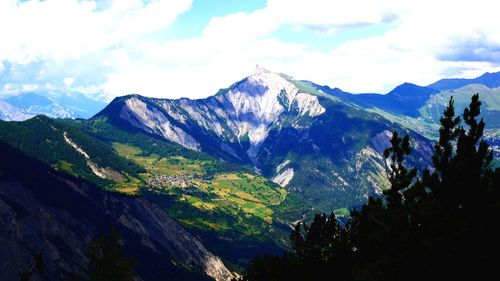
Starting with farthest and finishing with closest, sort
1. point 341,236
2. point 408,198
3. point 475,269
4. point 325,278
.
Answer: point 341,236
point 325,278
point 408,198
point 475,269

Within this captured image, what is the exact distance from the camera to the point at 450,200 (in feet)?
213

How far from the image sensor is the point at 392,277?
5809cm

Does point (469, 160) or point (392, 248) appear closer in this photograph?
point (392, 248)

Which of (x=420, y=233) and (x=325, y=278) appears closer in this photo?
(x=420, y=233)

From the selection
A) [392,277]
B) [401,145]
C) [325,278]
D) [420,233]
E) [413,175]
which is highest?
[401,145]

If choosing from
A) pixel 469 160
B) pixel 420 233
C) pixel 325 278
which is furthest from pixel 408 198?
pixel 325 278

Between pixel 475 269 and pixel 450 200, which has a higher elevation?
pixel 450 200

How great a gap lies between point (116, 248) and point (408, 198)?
137 ft

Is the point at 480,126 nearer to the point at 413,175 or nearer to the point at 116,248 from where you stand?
the point at 413,175

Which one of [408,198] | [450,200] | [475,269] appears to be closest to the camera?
[475,269]

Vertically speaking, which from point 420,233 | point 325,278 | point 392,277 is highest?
point 420,233

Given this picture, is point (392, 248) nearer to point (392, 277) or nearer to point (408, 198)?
point (392, 277)

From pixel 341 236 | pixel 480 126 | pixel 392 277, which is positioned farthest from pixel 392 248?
pixel 341 236

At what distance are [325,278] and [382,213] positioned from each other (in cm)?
3199
